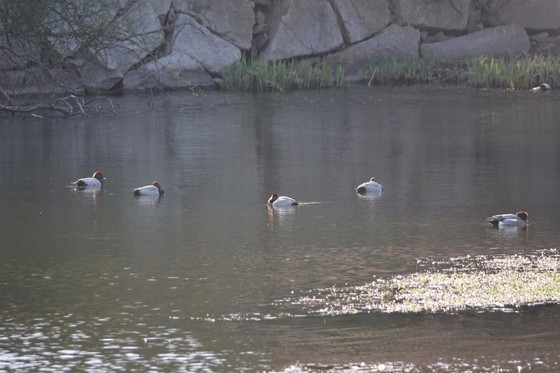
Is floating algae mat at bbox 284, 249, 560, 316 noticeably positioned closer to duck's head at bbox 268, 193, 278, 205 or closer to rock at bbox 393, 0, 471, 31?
duck's head at bbox 268, 193, 278, 205

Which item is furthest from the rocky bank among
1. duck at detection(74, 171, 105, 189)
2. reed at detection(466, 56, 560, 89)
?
duck at detection(74, 171, 105, 189)

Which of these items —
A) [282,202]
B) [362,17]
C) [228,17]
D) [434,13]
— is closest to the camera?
[282,202]

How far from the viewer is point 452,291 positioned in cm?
1363

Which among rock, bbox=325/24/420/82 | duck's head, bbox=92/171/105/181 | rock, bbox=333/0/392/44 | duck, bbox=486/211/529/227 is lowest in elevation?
duck, bbox=486/211/529/227

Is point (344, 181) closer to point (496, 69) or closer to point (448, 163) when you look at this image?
point (448, 163)

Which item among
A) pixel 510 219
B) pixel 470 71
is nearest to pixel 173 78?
pixel 470 71

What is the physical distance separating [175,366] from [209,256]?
4557mm

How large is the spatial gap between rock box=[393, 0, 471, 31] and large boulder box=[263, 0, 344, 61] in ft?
7.91

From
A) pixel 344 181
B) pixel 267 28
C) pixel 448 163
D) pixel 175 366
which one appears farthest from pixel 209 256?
pixel 267 28

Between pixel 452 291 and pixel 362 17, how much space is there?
2966 centimetres

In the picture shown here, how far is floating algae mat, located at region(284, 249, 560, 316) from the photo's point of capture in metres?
13.0

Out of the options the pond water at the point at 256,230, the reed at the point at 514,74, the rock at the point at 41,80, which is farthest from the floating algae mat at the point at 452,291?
the reed at the point at 514,74

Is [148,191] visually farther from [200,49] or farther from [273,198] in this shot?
[200,49]

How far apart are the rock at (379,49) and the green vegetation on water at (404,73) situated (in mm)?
465
